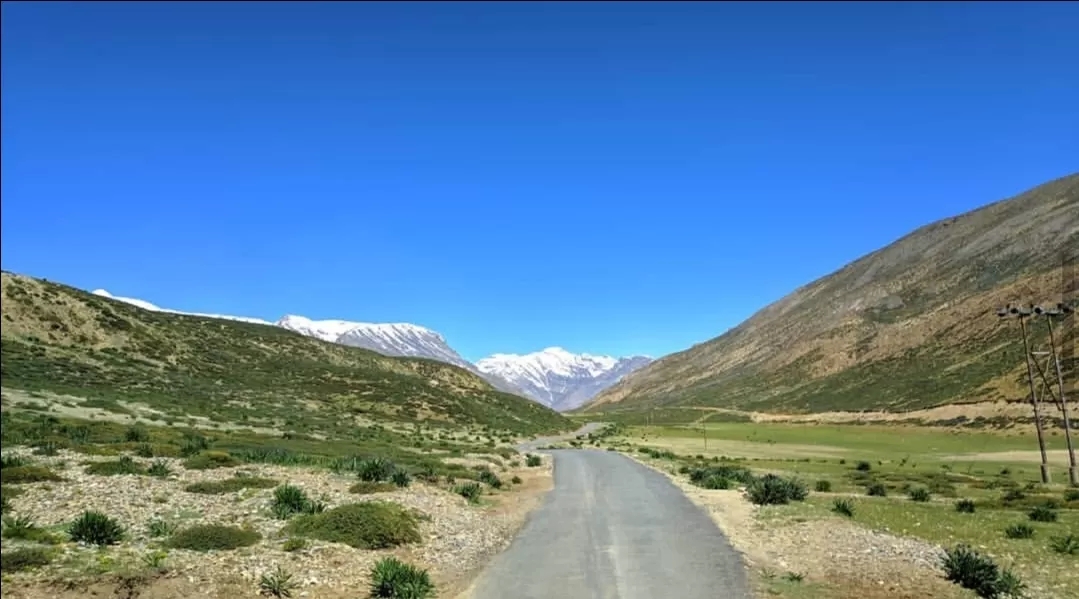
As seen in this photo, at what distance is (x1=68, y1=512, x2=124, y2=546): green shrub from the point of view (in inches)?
635

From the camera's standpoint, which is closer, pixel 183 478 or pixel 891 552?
pixel 891 552

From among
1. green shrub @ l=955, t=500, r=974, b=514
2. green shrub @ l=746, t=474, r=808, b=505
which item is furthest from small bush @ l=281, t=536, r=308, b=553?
green shrub @ l=955, t=500, r=974, b=514

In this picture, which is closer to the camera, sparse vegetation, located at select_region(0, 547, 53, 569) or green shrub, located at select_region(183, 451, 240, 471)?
sparse vegetation, located at select_region(0, 547, 53, 569)

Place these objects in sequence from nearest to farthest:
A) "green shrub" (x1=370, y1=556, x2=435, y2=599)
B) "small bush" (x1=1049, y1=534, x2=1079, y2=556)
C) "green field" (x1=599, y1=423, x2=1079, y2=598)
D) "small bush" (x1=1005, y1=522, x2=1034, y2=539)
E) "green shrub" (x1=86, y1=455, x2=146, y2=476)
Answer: "green shrub" (x1=370, y1=556, x2=435, y2=599) → "small bush" (x1=1049, y1=534, x2=1079, y2=556) → "green field" (x1=599, y1=423, x2=1079, y2=598) → "small bush" (x1=1005, y1=522, x2=1034, y2=539) → "green shrub" (x1=86, y1=455, x2=146, y2=476)

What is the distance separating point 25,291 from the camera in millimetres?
79188

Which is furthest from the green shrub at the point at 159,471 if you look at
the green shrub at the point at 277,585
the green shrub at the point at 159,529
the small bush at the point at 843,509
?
the small bush at the point at 843,509

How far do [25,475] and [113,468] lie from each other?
137 inches

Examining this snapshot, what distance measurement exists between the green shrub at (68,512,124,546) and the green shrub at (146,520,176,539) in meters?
1.03

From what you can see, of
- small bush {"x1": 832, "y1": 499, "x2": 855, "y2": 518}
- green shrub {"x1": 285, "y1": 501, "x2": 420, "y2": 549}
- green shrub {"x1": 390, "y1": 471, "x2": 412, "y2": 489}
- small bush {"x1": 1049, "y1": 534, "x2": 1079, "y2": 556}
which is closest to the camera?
green shrub {"x1": 285, "y1": 501, "x2": 420, "y2": 549}

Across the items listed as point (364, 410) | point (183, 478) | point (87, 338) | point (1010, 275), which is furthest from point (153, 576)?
point (1010, 275)

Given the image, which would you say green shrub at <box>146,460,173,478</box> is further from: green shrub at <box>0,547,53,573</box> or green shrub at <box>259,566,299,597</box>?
green shrub at <box>259,566,299,597</box>

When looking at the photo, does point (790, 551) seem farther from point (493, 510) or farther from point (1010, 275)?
point (1010, 275)

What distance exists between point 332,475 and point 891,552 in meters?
23.7

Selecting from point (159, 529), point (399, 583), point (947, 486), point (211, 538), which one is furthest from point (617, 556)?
point (947, 486)
